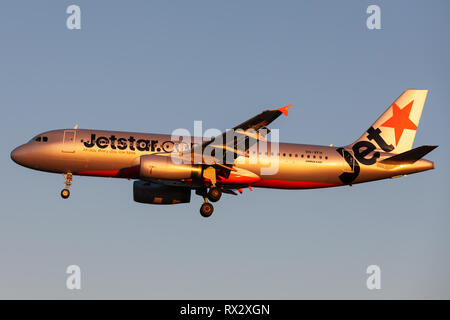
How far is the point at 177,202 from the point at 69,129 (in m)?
9.10

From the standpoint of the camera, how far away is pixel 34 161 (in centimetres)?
4347

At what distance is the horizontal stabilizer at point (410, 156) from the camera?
139 feet

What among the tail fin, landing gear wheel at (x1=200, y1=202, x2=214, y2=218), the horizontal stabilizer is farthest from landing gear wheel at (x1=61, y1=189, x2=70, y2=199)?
the horizontal stabilizer

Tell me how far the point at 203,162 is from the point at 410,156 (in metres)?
13.8

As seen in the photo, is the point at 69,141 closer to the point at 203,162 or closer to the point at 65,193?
the point at 65,193

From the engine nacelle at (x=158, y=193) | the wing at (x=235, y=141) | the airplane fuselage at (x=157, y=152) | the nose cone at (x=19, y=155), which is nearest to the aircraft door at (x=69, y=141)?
the airplane fuselage at (x=157, y=152)

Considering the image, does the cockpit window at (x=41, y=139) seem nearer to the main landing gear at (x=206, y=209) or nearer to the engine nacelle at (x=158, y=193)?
the engine nacelle at (x=158, y=193)

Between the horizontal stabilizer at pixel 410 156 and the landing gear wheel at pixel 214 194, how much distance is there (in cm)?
1166

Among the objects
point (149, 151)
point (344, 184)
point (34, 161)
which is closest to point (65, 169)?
point (34, 161)

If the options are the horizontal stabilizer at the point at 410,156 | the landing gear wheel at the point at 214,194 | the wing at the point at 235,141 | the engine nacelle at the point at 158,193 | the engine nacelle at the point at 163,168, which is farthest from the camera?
the engine nacelle at the point at 158,193

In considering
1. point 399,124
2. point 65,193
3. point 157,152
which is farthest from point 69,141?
point 399,124

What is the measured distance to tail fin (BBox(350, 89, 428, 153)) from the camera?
48.0 meters
